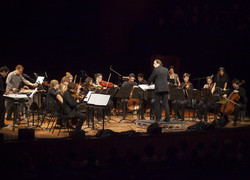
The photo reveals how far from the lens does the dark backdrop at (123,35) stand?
9.45 meters

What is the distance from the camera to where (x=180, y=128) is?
739 centimetres

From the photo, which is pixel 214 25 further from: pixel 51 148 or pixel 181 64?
pixel 51 148

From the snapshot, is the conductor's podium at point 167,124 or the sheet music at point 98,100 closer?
the sheet music at point 98,100

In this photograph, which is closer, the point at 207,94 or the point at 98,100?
the point at 98,100

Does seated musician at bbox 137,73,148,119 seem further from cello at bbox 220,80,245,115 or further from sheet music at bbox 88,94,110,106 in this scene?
sheet music at bbox 88,94,110,106

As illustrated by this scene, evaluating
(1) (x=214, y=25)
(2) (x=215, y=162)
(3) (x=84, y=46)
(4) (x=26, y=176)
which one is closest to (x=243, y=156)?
(2) (x=215, y=162)

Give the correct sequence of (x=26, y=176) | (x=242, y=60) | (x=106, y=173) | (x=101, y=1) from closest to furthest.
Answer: (x=26, y=176), (x=106, y=173), (x=101, y=1), (x=242, y=60)

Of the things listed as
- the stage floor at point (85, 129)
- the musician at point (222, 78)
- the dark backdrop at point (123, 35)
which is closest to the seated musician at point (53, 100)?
the stage floor at point (85, 129)

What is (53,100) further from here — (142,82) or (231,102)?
(231,102)

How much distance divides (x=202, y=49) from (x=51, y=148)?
8344mm

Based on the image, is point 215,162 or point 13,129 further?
point 13,129

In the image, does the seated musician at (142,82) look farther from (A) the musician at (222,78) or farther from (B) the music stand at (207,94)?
(A) the musician at (222,78)

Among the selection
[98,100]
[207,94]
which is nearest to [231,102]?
[207,94]

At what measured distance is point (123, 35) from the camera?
10938 millimetres
